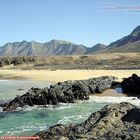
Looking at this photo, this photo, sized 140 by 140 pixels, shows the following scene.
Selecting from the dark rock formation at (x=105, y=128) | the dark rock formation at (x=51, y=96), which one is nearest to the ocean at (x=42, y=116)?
the dark rock formation at (x=51, y=96)

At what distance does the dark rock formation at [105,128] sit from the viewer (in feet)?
47.4

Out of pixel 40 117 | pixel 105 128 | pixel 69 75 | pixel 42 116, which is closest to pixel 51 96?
pixel 42 116

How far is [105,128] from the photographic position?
15547 millimetres

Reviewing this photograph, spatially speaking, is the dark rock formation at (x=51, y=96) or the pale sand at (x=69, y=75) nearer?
the dark rock formation at (x=51, y=96)

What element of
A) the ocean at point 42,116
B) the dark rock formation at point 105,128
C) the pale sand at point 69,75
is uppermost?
the dark rock formation at point 105,128

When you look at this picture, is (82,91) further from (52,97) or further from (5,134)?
(5,134)

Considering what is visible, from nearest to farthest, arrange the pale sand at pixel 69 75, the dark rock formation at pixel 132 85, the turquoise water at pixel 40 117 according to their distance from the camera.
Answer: the turquoise water at pixel 40 117 < the dark rock formation at pixel 132 85 < the pale sand at pixel 69 75

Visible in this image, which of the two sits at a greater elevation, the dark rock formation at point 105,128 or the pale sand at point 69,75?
the dark rock formation at point 105,128

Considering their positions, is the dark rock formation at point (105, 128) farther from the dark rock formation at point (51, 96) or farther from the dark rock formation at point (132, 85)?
the dark rock formation at point (132, 85)

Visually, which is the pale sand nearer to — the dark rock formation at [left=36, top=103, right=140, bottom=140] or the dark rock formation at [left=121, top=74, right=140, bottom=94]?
the dark rock formation at [left=121, top=74, right=140, bottom=94]

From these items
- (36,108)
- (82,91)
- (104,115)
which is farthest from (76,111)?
(104,115)

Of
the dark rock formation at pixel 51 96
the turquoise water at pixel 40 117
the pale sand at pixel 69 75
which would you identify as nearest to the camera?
the turquoise water at pixel 40 117

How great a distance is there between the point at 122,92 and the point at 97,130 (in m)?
22.3

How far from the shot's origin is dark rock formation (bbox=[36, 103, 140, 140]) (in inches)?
569
